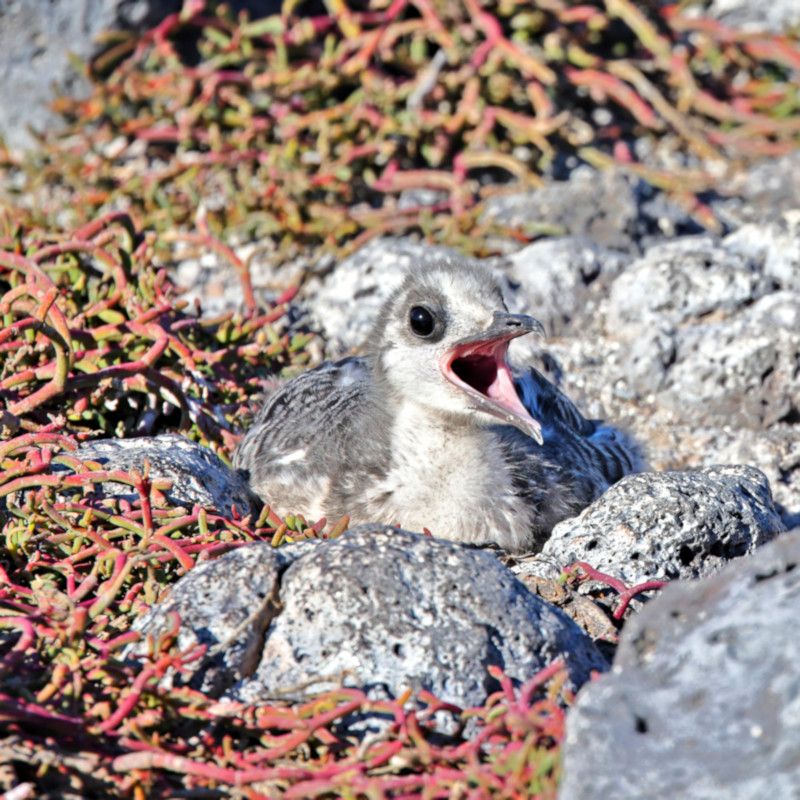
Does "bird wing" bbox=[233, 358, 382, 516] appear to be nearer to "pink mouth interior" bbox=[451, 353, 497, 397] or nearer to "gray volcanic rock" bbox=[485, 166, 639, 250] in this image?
"pink mouth interior" bbox=[451, 353, 497, 397]

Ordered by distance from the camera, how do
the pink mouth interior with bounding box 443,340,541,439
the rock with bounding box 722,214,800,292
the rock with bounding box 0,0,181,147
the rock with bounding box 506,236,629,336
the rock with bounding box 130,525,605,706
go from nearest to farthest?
the rock with bounding box 130,525,605,706
the pink mouth interior with bounding box 443,340,541,439
the rock with bounding box 722,214,800,292
the rock with bounding box 506,236,629,336
the rock with bounding box 0,0,181,147

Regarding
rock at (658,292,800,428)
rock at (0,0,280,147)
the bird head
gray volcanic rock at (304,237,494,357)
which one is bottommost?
rock at (658,292,800,428)

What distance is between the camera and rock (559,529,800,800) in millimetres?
2049

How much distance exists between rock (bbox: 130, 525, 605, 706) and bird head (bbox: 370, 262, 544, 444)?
0.98 meters

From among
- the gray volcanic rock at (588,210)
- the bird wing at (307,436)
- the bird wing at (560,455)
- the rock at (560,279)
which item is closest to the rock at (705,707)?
the bird wing at (560,455)

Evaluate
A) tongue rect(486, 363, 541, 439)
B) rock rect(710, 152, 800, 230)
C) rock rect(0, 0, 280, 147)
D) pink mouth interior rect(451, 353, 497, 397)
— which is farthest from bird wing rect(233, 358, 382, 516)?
rock rect(0, 0, 280, 147)

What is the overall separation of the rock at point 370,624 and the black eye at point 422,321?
1.21 metres

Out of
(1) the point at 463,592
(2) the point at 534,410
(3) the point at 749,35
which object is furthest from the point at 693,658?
(3) the point at 749,35

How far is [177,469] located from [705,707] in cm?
228

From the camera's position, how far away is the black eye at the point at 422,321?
13.1ft

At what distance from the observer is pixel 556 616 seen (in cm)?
296

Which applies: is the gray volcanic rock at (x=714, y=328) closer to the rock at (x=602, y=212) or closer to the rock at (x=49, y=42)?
the rock at (x=602, y=212)

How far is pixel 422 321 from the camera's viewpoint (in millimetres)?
4004

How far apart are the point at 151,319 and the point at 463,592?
2422mm
